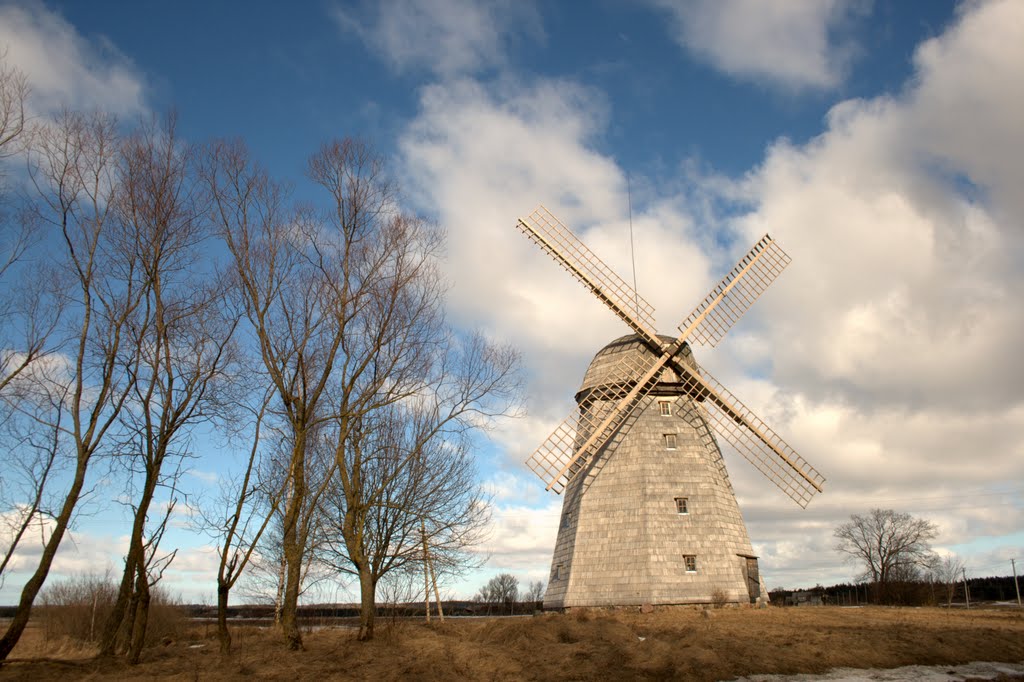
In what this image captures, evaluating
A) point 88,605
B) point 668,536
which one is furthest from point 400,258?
point 88,605

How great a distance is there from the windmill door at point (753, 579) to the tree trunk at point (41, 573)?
2002cm

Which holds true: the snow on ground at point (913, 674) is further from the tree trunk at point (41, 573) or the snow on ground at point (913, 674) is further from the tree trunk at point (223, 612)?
the tree trunk at point (41, 573)

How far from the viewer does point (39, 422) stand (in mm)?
13312

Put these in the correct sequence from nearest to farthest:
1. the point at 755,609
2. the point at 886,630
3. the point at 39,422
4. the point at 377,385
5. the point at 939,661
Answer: the point at 39,422 → the point at 939,661 → the point at 377,385 → the point at 886,630 → the point at 755,609

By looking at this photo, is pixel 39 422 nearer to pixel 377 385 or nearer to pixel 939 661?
pixel 377 385

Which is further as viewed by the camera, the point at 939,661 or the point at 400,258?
the point at 400,258

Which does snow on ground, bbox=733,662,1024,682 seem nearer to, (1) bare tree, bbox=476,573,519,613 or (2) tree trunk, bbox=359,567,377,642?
(2) tree trunk, bbox=359,567,377,642

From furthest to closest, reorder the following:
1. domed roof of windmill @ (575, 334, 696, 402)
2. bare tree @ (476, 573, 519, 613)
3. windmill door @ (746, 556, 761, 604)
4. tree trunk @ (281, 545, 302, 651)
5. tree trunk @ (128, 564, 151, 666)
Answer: bare tree @ (476, 573, 519, 613), domed roof of windmill @ (575, 334, 696, 402), windmill door @ (746, 556, 761, 604), tree trunk @ (281, 545, 302, 651), tree trunk @ (128, 564, 151, 666)

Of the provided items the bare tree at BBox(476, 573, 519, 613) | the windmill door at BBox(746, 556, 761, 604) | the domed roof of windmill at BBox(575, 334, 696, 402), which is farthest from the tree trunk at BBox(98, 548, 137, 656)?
the bare tree at BBox(476, 573, 519, 613)

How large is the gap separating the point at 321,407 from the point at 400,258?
455cm

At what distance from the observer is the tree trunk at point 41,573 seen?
1195 cm

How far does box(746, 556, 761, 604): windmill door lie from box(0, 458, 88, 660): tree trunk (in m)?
20.0

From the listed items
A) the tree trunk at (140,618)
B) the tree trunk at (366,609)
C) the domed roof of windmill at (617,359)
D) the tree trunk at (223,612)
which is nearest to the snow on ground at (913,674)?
the tree trunk at (366,609)

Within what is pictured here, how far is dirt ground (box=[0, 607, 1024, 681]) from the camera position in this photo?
1266 cm
